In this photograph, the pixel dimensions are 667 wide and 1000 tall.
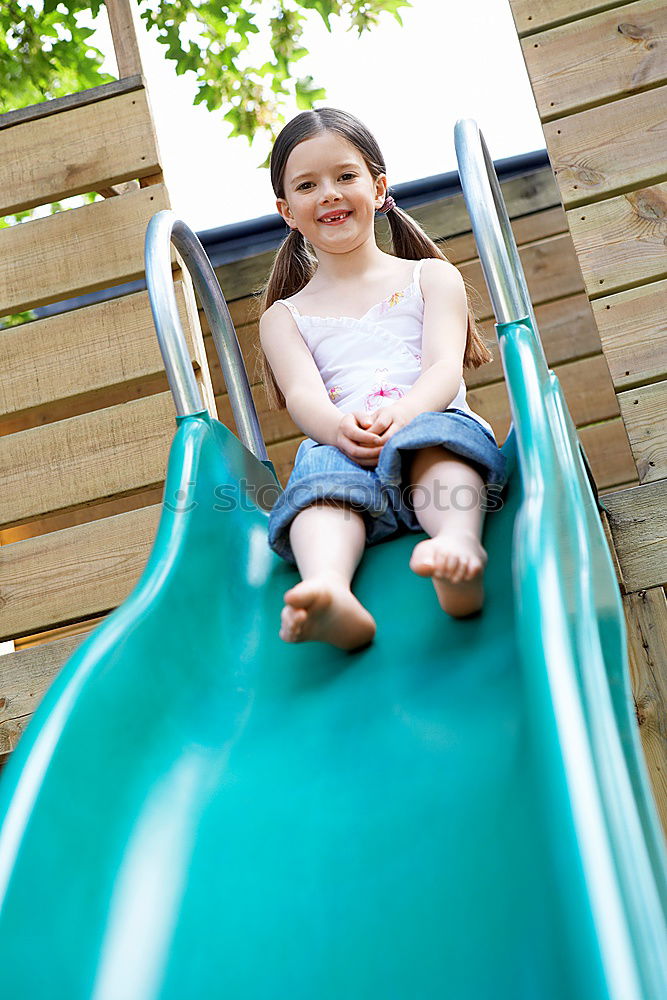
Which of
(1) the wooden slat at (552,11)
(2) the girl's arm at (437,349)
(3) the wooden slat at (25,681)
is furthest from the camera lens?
(1) the wooden slat at (552,11)

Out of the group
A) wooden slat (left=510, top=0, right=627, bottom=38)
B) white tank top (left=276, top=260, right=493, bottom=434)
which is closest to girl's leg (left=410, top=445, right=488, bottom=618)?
white tank top (left=276, top=260, right=493, bottom=434)

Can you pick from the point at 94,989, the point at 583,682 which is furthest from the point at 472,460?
the point at 94,989

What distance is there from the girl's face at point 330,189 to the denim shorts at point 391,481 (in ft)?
1.46

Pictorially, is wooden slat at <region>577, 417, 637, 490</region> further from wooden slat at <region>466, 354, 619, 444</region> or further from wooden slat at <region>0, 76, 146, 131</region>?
wooden slat at <region>0, 76, 146, 131</region>

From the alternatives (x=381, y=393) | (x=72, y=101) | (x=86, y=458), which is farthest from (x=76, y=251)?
(x=381, y=393)

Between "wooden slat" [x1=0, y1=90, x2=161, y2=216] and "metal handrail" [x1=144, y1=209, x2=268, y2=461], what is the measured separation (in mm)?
604

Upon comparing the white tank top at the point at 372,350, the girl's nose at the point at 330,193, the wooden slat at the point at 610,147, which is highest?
the wooden slat at the point at 610,147

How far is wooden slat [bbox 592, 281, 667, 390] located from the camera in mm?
1812

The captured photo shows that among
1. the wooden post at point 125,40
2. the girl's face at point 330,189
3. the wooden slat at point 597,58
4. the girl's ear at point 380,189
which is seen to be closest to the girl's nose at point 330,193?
the girl's face at point 330,189

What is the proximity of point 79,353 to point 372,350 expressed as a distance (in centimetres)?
90

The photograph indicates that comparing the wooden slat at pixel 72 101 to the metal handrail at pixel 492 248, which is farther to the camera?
the wooden slat at pixel 72 101

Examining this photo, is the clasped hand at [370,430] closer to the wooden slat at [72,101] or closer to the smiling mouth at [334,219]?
the smiling mouth at [334,219]

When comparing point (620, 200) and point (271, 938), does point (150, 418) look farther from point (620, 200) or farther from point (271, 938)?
point (271, 938)

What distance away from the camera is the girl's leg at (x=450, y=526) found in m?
0.90
